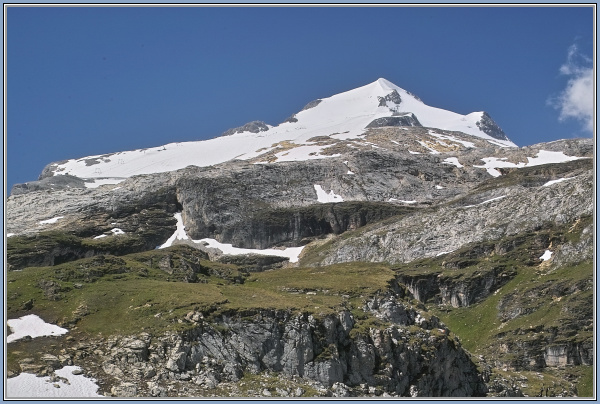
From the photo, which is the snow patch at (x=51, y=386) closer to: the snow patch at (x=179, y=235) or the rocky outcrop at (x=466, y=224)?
the rocky outcrop at (x=466, y=224)

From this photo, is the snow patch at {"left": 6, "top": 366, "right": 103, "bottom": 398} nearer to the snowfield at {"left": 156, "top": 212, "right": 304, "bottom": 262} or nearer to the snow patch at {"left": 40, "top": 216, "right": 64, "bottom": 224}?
the snowfield at {"left": 156, "top": 212, "right": 304, "bottom": 262}

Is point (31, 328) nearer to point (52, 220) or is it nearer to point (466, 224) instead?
point (466, 224)

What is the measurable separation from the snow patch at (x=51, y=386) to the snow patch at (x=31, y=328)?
6.41m

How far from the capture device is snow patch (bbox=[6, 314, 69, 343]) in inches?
1823

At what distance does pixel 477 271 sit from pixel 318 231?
69.5 meters

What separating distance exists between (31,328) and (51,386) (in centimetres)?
963

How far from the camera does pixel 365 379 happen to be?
50500 mm

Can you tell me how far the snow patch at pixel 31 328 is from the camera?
152ft

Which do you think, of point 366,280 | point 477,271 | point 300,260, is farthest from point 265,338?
point 300,260

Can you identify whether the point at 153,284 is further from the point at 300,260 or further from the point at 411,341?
the point at 300,260

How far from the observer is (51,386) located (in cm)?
3925

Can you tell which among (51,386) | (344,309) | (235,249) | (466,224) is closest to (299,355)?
(344,309)

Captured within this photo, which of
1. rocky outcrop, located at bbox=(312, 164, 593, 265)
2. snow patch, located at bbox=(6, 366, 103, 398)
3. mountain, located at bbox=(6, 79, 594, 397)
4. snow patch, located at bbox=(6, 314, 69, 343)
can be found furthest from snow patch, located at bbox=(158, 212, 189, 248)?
snow patch, located at bbox=(6, 366, 103, 398)

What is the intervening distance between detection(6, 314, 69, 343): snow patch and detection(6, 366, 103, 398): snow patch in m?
6.41
